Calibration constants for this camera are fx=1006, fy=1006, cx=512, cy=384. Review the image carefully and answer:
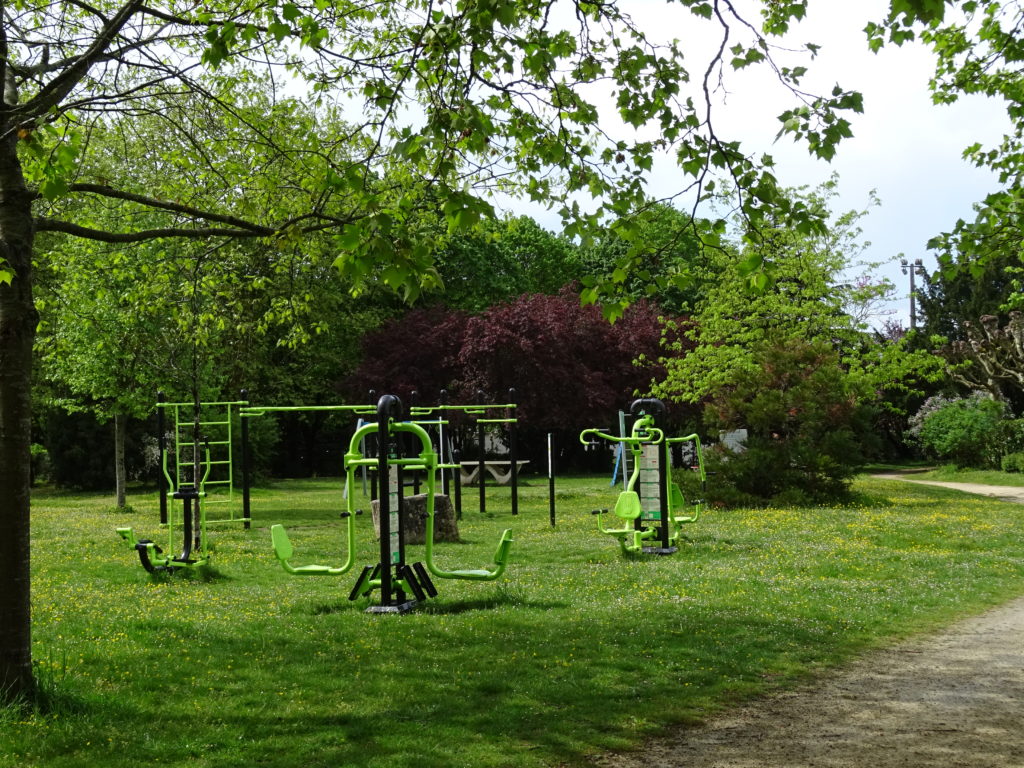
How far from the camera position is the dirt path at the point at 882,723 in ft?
17.3

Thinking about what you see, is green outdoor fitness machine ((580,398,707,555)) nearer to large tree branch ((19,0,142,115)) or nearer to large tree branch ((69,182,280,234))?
large tree branch ((69,182,280,234))

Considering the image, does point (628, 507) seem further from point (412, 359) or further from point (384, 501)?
point (412, 359)

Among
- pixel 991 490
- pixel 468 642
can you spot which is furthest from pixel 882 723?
pixel 991 490

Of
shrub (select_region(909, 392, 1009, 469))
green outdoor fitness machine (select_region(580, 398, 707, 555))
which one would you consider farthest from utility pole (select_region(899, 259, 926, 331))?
green outdoor fitness machine (select_region(580, 398, 707, 555))

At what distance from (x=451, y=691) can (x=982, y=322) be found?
3442 centimetres

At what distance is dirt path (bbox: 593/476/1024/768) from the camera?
5281mm

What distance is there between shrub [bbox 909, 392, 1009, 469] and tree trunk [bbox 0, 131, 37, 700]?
1204 inches

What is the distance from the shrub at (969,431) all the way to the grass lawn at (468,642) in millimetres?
17528

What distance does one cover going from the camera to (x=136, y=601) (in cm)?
1021

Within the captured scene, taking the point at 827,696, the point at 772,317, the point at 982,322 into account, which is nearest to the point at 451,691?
the point at 827,696

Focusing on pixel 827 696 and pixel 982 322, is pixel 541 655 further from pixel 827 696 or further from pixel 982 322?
pixel 982 322

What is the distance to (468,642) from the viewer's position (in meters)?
7.98

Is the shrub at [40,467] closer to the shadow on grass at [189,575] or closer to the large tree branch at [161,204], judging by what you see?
the shadow on grass at [189,575]

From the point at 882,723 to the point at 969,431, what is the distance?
2895cm
